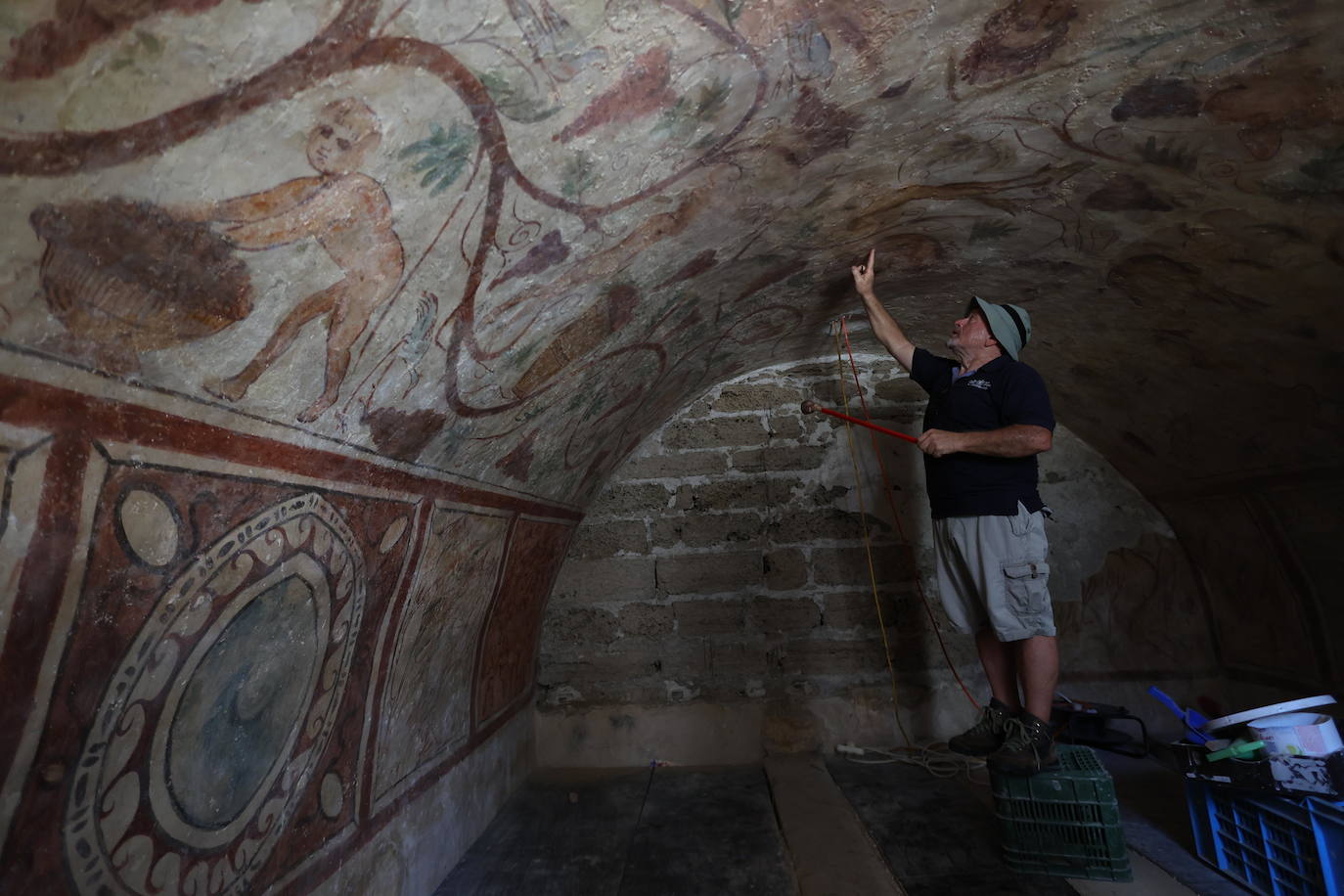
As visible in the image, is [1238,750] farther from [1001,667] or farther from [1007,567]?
[1007,567]

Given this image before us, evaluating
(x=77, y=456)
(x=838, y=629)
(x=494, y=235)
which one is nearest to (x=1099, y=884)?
(x=838, y=629)

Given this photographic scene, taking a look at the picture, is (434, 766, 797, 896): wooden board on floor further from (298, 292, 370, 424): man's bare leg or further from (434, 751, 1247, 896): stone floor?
(298, 292, 370, 424): man's bare leg

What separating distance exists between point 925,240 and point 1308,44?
4.58 feet

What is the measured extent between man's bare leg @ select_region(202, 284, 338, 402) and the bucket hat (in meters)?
2.50

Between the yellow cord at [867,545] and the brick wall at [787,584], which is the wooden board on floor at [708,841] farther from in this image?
the yellow cord at [867,545]

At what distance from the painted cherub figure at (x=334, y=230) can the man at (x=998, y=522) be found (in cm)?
209

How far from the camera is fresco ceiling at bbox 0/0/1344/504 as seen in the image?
1.10m

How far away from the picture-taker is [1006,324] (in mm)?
3080

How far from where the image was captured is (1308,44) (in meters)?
1.90

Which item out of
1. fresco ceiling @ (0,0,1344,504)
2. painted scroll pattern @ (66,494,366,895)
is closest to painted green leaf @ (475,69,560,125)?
fresco ceiling @ (0,0,1344,504)

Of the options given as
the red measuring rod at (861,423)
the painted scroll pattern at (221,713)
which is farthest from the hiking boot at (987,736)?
the painted scroll pattern at (221,713)

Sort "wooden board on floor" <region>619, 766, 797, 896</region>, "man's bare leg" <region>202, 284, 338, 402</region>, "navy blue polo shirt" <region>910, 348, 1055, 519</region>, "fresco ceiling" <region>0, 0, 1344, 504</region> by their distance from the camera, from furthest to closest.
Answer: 1. "wooden board on floor" <region>619, 766, 797, 896</region>
2. "navy blue polo shirt" <region>910, 348, 1055, 519</region>
3. "man's bare leg" <region>202, 284, 338, 402</region>
4. "fresco ceiling" <region>0, 0, 1344, 504</region>

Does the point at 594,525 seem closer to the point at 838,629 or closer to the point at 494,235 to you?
the point at 838,629

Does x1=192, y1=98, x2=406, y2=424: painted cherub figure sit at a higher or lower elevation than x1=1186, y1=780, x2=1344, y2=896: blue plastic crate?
higher
